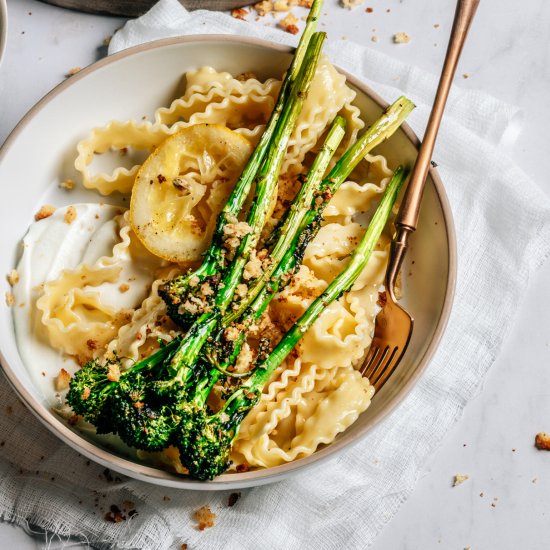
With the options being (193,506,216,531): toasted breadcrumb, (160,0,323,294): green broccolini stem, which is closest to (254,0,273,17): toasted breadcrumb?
(160,0,323,294): green broccolini stem

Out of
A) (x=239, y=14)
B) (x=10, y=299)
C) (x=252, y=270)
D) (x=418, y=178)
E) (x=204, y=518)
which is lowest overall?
(x=204, y=518)

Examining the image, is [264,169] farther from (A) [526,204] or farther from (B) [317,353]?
(A) [526,204]

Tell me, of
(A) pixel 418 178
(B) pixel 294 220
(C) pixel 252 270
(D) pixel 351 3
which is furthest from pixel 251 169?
(D) pixel 351 3

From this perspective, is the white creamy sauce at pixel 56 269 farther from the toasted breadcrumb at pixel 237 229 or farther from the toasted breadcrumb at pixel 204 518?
the toasted breadcrumb at pixel 204 518

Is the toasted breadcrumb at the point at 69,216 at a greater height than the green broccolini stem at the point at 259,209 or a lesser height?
lesser

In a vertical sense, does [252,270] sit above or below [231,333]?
above

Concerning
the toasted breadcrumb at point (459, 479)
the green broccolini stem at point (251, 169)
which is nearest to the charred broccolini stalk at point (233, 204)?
the green broccolini stem at point (251, 169)

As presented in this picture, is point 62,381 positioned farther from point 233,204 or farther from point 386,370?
point 386,370
